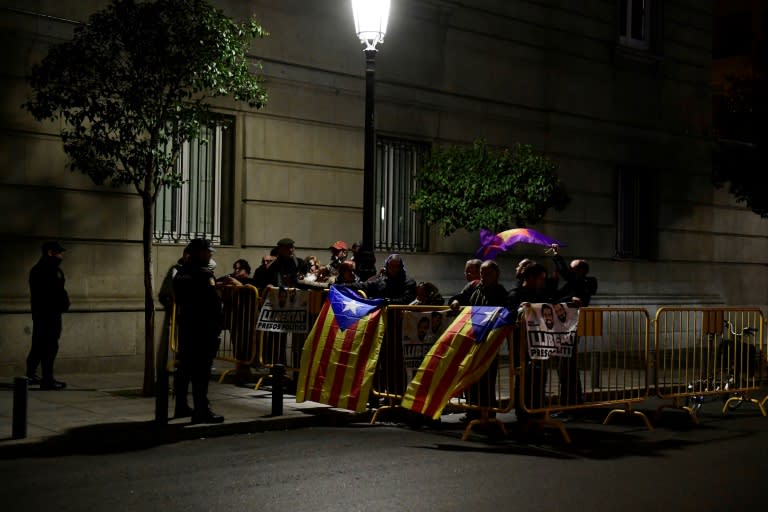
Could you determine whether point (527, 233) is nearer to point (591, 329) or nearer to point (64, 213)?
point (591, 329)

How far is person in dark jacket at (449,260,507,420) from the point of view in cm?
1046

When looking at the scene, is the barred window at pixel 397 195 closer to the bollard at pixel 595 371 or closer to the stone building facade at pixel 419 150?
the stone building facade at pixel 419 150

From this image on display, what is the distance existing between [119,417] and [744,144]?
61.5ft

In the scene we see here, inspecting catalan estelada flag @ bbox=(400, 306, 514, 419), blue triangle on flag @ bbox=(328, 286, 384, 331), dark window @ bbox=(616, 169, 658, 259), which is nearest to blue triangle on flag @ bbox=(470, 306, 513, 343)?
catalan estelada flag @ bbox=(400, 306, 514, 419)

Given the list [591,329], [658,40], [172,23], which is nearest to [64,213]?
[172,23]

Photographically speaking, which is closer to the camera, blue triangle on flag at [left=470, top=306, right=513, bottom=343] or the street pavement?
the street pavement

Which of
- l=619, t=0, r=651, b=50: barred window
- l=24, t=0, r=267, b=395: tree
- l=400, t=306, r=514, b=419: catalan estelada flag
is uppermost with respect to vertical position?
l=619, t=0, r=651, b=50: barred window

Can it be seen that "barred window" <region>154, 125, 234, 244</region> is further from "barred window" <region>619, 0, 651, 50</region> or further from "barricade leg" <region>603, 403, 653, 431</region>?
"barred window" <region>619, 0, 651, 50</region>

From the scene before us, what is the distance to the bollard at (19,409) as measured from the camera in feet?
30.2

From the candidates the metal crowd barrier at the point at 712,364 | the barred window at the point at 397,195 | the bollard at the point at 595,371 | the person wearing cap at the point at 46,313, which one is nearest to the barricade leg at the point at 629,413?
the bollard at the point at 595,371

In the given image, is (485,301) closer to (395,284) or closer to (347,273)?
(395,284)

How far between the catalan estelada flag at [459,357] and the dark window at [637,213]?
1369 cm

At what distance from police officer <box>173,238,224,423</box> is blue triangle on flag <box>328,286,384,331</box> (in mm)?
1496

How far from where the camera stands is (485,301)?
10805 mm
